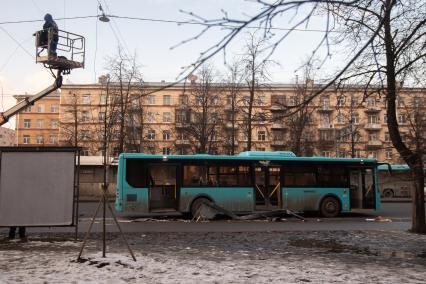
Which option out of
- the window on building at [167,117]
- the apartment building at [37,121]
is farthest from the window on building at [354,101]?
the apartment building at [37,121]

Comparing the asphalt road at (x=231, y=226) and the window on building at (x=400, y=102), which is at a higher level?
the window on building at (x=400, y=102)

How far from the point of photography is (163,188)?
19688 mm

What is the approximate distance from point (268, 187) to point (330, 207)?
3.10 metres

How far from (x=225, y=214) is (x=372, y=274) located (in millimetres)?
12316

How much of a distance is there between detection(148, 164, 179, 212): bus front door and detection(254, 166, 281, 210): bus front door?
3.70m

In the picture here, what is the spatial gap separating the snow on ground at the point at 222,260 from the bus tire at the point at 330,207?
823 centimetres

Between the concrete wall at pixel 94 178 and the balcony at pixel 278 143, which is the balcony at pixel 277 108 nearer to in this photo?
the concrete wall at pixel 94 178

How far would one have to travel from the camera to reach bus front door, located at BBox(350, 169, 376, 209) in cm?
2159

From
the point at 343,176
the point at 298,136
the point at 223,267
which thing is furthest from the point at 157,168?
the point at 298,136

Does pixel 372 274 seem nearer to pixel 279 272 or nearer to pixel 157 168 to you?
pixel 279 272

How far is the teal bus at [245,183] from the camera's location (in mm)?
19531

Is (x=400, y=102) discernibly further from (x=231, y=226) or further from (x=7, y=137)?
(x=7, y=137)

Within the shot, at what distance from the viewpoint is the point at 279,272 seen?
7523 mm

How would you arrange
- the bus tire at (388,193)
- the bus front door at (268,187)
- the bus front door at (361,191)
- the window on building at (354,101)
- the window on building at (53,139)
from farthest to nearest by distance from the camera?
the window on building at (53,139), the bus tire at (388,193), the bus front door at (361,191), the bus front door at (268,187), the window on building at (354,101)
